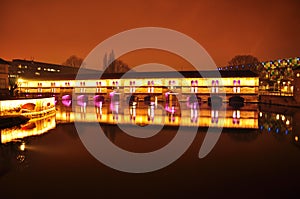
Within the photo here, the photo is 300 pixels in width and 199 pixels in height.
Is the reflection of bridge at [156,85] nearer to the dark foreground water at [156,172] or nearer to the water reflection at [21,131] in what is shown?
the water reflection at [21,131]

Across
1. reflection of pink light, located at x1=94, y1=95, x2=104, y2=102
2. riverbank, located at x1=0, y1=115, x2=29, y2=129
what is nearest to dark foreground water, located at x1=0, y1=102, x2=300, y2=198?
riverbank, located at x1=0, y1=115, x2=29, y2=129

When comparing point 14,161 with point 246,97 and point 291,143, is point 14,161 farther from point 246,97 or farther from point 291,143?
point 246,97

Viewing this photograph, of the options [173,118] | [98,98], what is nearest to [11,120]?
[173,118]

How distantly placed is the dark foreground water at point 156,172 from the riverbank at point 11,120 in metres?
4.33

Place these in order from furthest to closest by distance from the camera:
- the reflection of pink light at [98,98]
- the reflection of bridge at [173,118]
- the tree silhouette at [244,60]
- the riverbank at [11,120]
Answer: the tree silhouette at [244,60]
the reflection of pink light at [98,98]
the reflection of bridge at [173,118]
the riverbank at [11,120]

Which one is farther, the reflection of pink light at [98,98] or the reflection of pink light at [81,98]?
the reflection of pink light at [81,98]

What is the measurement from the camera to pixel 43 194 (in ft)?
23.1

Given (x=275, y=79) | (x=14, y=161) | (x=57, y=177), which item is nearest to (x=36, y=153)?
(x=14, y=161)

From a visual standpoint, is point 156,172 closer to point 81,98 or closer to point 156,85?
point 156,85

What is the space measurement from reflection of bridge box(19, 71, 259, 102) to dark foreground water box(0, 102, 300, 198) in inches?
1184

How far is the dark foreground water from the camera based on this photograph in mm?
7170

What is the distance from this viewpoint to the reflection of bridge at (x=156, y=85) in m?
43.1

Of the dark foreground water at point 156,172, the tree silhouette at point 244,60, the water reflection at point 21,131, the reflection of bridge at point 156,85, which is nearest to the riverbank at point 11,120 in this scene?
the water reflection at point 21,131

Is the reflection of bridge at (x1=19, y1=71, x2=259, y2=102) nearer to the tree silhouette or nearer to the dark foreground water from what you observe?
the tree silhouette
